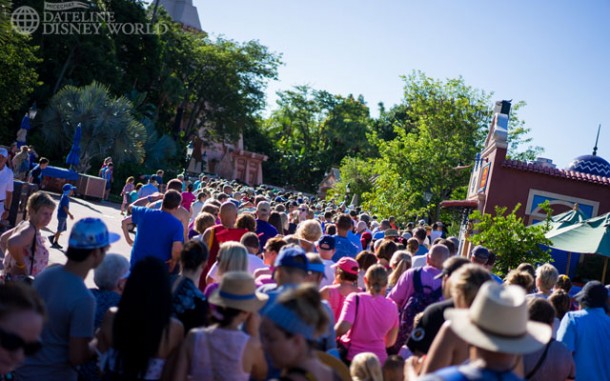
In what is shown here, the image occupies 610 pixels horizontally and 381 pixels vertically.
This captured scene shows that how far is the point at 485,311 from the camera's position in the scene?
3047mm

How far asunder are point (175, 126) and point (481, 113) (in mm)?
24492

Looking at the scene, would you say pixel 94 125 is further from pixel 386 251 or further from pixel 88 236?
pixel 88 236

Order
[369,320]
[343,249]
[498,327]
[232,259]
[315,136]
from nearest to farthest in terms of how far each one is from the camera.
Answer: [498,327] < [232,259] < [369,320] < [343,249] < [315,136]

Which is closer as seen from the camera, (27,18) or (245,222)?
(245,222)

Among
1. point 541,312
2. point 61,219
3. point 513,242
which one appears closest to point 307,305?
point 541,312

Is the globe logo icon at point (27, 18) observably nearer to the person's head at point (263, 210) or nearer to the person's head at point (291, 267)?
the person's head at point (263, 210)

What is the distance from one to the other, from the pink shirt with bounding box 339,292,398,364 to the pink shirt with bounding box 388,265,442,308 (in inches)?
31.7

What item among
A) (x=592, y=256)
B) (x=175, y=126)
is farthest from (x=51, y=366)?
(x=175, y=126)

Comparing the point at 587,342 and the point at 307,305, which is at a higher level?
the point at 307,305

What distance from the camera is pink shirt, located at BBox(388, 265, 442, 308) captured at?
646 cm

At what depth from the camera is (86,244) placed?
416 cm

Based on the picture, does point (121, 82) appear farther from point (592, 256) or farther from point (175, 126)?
point (592, 256)

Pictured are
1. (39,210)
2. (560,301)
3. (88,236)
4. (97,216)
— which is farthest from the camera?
(97,216)

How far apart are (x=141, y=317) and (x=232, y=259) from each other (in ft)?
5.40
